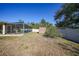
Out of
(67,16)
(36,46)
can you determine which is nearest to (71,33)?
(67,16)

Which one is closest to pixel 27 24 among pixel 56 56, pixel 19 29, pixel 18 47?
pixel 19 29

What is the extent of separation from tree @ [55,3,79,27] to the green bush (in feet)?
0.76

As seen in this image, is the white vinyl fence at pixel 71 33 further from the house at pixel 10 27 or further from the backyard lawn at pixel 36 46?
the house at pixel 10 27

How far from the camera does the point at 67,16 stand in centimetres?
849

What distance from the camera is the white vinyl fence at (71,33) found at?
8422 millimetres

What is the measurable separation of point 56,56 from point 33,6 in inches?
76.2

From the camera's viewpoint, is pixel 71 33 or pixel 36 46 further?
pixel 71 33

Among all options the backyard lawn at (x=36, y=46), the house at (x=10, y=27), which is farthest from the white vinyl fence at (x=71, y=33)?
the house at (x=10, y=27)

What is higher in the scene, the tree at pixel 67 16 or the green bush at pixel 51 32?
the tree at pixel 67 16

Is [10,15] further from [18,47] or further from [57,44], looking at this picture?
[57,44]

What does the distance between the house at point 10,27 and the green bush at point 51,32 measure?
92cm

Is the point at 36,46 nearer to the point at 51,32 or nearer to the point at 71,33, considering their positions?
the point at 51,32

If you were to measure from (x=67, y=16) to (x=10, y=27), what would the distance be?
211 centimetres

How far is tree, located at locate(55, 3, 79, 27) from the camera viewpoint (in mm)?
8391
